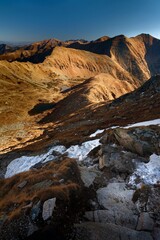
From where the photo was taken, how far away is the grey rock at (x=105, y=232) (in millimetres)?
8875

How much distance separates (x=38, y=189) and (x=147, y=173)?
735 cm

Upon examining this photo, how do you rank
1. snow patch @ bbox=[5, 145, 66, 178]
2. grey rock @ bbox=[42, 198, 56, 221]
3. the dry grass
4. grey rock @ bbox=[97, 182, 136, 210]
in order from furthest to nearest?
snow patch @ bbox=[5, 145, 66, 178] → grey rock @ bbox=[97, 182, 136, 210] → the dry grass → grey rock @ bbox=[42, 198, 56, 221]

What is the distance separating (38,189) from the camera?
504 inches

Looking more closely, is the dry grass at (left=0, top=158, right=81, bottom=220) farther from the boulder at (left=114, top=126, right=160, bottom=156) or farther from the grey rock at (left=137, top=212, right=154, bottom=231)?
the boulder at (left=114, top=126, right=160, bottom=156)

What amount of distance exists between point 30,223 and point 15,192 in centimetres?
530

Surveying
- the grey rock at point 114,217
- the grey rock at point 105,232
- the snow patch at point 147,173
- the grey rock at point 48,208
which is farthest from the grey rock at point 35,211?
the snow patch at point 147,173

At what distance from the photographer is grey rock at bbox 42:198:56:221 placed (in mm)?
9695

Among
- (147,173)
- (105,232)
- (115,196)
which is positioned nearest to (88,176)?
(115,196)

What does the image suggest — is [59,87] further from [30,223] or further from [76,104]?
[30,223]

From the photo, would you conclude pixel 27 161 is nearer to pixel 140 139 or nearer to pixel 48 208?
pixel 140 139

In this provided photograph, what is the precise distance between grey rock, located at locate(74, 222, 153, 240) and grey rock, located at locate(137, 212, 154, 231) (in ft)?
1.00

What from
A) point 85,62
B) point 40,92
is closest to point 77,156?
point 40,92

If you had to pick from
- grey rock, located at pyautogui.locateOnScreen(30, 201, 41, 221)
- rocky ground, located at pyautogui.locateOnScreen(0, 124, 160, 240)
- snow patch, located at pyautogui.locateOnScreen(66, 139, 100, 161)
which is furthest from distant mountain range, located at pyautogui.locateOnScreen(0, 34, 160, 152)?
grey rock, located at pyautogui.locateOnScreen(30, 201, 41, 221)

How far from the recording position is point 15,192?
47.6 feet
